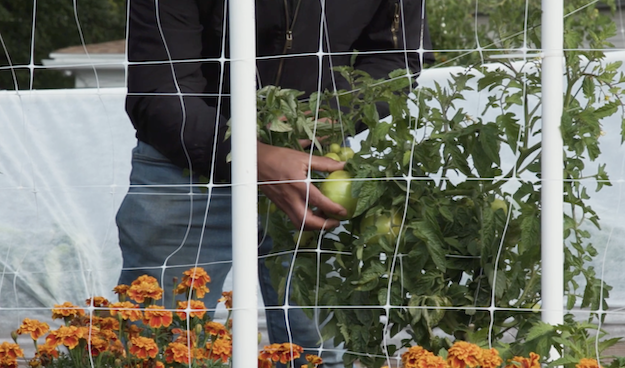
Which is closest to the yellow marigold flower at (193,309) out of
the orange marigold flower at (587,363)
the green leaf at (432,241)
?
the green leaf at (432,241)

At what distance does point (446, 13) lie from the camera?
4.96 meters

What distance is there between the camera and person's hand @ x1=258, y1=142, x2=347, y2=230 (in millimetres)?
1332

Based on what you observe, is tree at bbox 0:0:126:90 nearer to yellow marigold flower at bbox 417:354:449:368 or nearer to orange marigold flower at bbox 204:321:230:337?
orange marigold flower at bbox 204:321:230:337

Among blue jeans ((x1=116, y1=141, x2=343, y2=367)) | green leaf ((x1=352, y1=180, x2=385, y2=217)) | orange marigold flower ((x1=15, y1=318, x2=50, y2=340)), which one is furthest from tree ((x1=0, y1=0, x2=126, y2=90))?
green leaf ((x1=352, y1=180, x2=385, y2=217))

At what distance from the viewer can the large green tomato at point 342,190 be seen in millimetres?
1323

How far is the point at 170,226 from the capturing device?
6.18ft

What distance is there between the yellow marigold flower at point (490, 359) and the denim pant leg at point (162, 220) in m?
0.85

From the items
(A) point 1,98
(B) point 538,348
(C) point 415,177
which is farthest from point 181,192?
(A) point 1,98

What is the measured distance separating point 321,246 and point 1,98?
2442 mm

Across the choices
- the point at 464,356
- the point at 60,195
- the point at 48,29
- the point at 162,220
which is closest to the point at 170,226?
the point at 162,220

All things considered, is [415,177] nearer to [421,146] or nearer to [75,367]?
[421,146]

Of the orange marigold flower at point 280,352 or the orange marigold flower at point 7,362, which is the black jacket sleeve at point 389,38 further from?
the orange marigold flower at point 7,362

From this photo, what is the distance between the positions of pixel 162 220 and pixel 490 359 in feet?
3.18

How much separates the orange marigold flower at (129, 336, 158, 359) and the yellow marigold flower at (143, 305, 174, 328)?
0.04 meters
